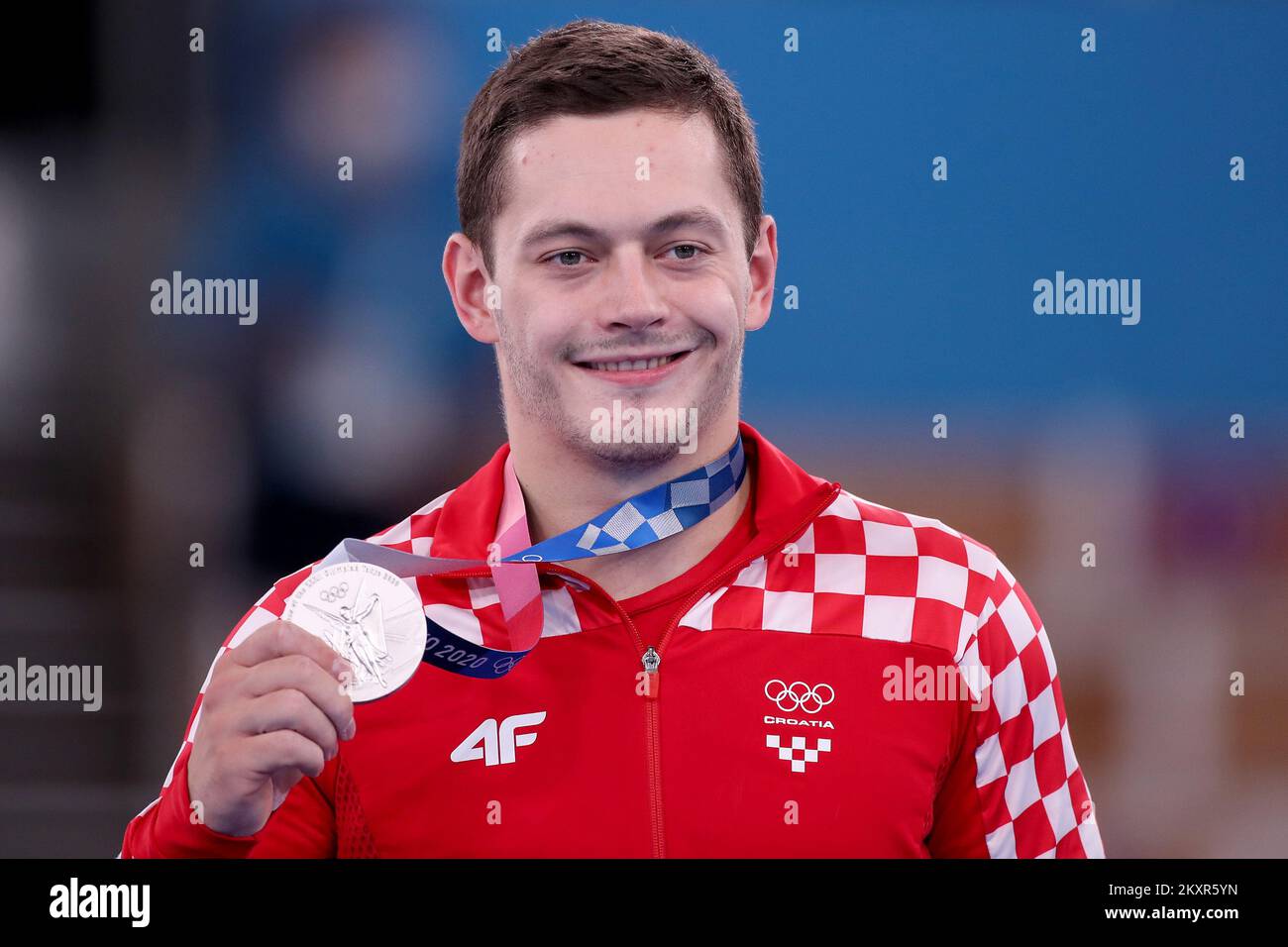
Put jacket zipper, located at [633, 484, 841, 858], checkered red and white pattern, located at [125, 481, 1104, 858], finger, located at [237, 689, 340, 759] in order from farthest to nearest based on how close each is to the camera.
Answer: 1. checkered red and white pattern, located at [125, 481, 1104, 858]
2. jacket zipper, located at [633, 484, 841, 858]
3. finger, located at [237, 689, 340, 759]

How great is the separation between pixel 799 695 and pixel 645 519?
0.41m

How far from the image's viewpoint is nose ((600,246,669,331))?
204cm

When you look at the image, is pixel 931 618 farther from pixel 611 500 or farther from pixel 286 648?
pixel 286 648

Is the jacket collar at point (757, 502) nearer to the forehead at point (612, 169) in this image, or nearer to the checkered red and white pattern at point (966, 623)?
the checkered red and white pattern at point (966, 623)

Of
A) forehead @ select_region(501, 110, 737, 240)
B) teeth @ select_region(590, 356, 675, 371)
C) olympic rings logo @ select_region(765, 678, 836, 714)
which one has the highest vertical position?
forehead @ select_region(501, 110, 737, 240)

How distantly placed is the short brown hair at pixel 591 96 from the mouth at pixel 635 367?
0.94ft

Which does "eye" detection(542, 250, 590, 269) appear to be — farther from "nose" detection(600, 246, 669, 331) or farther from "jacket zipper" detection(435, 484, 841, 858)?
"jacket zipper" detection(435, 484, 841, 858)

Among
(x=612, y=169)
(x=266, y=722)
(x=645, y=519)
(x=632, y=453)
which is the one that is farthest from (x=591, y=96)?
(x=266, y=722)

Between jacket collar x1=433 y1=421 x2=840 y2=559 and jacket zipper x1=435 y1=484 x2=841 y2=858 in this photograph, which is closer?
jacket zipper x1=435 y1=484 x2=841 y2=858

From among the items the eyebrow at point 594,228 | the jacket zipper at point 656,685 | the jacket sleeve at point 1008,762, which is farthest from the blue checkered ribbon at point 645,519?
the jacket sleeve at point 1008,762

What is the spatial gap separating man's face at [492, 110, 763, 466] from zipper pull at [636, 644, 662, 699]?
34 centimetres

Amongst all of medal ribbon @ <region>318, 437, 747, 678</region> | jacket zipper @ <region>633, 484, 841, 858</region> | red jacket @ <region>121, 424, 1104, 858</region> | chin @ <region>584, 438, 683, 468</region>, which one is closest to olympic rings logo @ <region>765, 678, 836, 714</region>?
red jacket @ <region>121, 424, 1104, 858</region>
